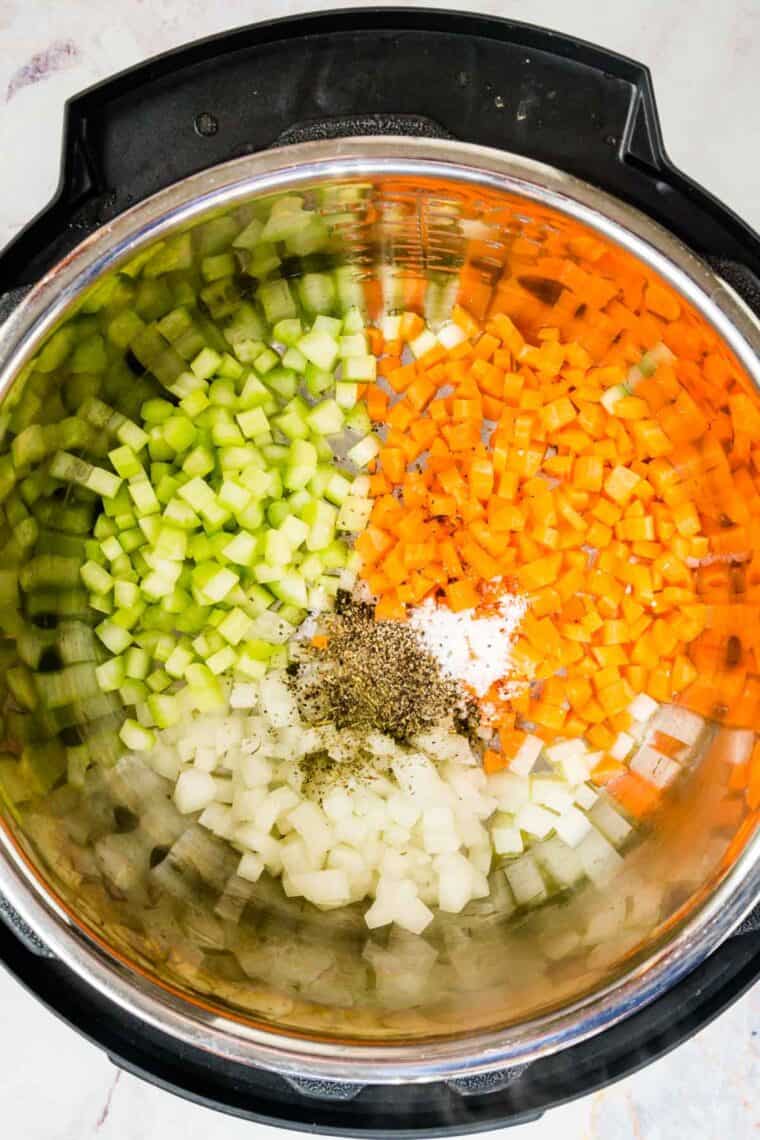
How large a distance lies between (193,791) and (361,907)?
0.30 metres

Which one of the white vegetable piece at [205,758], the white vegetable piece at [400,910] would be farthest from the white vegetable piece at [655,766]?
the white vegetable piece at [205,758]

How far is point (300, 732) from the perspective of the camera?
1.52 meters

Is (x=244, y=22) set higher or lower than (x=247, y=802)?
higher

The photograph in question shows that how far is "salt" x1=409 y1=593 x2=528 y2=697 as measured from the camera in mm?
1499

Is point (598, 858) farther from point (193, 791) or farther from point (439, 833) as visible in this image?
point (193, 791)

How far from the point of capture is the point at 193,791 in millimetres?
1481

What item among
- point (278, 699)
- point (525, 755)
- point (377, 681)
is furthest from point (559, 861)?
point (278, 699)

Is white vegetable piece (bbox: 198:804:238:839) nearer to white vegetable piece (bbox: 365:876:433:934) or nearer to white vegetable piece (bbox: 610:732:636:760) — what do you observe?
white vegetable piece (bbox: 365:876:433:934)

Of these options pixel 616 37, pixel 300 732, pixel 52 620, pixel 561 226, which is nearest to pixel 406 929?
pixel 300 732

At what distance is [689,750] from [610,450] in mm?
464

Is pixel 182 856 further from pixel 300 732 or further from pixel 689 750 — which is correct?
pixel 689 750

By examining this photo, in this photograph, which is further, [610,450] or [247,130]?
[610,450]

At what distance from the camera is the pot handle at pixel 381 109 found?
1.21 m

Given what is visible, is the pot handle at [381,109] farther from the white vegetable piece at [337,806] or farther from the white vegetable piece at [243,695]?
the white vegetable piece at [337,806]
